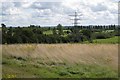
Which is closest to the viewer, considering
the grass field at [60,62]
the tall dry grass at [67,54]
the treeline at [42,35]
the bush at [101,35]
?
the grass field at [60,62]

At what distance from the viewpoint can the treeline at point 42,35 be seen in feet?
67.1

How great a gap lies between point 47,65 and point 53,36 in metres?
12.3

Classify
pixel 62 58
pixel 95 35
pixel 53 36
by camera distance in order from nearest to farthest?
pixel 62 58, pixel 53 36, pixel 95 35

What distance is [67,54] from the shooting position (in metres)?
16.1

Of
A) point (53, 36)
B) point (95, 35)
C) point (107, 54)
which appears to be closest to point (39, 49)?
point (107, 54)

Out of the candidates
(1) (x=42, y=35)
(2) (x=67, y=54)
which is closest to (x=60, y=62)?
(2) (x=67, y=54)

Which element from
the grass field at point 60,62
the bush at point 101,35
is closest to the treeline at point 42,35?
the bush at point 101,35

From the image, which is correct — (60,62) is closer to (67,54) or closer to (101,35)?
(67,54)

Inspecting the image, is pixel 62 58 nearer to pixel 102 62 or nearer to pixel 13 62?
pixel 102 62

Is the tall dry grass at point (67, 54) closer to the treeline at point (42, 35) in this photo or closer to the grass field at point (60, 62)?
the grass field at point (60, 62)

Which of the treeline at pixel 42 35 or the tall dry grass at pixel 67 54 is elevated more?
the treeline at pixel 42 35

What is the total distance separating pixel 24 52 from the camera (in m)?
15.3

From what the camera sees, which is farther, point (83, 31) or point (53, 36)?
point (83, 31)

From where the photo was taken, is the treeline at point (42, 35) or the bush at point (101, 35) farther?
the bush at point (101, 35)
